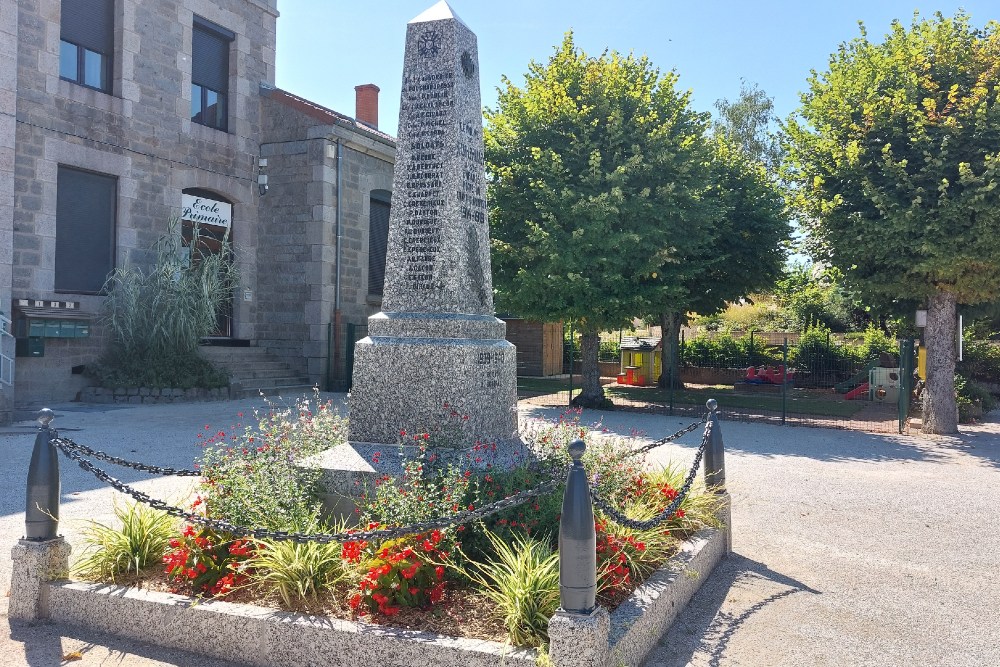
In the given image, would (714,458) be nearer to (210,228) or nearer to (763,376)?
(210,228)

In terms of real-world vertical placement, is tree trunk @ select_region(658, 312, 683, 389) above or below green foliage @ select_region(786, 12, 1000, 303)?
below

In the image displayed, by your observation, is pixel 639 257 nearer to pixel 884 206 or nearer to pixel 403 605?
pixel 884 206

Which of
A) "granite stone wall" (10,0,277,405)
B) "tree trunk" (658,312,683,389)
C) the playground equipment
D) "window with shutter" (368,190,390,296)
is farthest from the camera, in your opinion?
the playground equipment

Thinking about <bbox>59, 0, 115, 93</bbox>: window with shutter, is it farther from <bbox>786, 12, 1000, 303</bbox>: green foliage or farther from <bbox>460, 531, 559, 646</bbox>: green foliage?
<bbox>460, 531, 559, 646</bbox>: green foliage

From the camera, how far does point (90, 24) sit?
14.3 meters

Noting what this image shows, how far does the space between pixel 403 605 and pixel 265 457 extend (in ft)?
5.84

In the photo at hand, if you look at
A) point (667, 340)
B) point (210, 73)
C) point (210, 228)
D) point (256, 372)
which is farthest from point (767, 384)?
point (210, 73)

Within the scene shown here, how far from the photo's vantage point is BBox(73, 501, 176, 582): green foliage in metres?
4.38

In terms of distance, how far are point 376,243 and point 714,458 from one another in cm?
1502

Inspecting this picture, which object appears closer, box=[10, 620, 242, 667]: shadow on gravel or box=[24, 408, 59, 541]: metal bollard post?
box=[10, 620, 242, 667]: shadow on gravel

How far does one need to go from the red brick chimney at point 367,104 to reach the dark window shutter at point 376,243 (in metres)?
6.78

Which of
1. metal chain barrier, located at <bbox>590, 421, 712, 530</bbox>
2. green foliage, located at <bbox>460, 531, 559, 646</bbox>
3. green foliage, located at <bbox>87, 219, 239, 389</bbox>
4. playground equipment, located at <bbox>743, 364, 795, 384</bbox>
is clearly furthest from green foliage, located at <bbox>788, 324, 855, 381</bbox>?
green foliage, located at <bbox>460, 531, 559, 646</bbox>

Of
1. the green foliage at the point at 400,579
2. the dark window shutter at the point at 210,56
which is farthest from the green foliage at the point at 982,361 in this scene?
the green foliage at the point at 400,579

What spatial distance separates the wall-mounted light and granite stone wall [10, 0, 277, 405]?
0.16 meters
